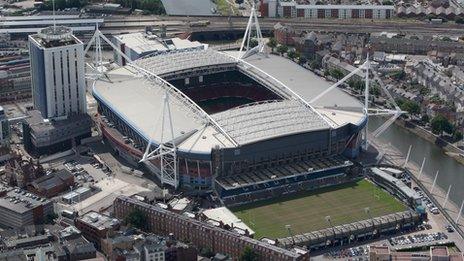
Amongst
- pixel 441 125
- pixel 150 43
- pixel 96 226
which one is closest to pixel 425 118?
pixel 441 125

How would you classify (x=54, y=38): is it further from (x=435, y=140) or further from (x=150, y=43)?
(x=435, y=140)

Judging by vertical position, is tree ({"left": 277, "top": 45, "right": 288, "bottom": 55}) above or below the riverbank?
above

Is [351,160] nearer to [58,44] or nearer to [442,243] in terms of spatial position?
[442,243]

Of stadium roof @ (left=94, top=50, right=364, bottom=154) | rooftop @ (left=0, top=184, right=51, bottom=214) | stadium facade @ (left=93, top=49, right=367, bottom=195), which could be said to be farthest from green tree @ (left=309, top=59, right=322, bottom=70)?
rooftop @ (left=0, top=184, right=51, bottom=214)

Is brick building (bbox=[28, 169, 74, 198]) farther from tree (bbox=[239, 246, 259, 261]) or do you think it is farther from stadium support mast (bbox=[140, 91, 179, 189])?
tree (bbox=[239, 246, 259, 261])

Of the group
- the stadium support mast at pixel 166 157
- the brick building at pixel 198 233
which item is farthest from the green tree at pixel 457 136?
the brick building at pixel 198 233

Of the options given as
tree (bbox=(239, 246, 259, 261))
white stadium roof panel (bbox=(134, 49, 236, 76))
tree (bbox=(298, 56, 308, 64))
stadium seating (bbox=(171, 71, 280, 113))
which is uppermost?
white stadium roof panel (bbox=(134, 49, 236, 76))
